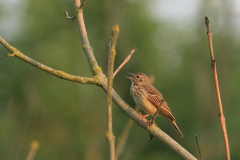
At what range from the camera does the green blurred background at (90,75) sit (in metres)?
28.6

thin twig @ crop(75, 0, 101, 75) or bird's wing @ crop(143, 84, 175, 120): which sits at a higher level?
thin twig @ crop(75, 0, 101, 75)

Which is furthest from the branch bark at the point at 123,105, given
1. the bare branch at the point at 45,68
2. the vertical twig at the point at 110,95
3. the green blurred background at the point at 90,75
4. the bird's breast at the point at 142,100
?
the green blurred background at the point at 90,75

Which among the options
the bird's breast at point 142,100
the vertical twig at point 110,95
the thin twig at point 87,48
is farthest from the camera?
the bird's breast at point 142,100

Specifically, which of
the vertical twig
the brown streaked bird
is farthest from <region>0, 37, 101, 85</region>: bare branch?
the brown streaked bird

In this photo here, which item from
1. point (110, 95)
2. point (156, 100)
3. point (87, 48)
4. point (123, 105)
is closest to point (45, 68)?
point (87, 48)

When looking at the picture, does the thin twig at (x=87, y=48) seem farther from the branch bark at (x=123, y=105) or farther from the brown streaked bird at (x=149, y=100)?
the brown streaked bird at (x=149, y=100)

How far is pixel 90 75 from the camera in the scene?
31828 mm

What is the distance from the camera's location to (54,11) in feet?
123

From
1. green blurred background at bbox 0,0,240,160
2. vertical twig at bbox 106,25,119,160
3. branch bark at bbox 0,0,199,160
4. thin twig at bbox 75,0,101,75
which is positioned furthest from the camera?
green blurred background at bbox 0,0,240,160

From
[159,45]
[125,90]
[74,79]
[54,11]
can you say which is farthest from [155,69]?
[74,79]

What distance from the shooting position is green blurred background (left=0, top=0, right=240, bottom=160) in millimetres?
28578

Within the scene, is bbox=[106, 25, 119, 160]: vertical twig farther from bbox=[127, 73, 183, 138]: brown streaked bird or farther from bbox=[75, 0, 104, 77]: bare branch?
bbox=[127, 73, 183, 138]: brown streaked bird

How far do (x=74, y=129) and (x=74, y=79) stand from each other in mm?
31476

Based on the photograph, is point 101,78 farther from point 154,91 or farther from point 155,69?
point 155,69
